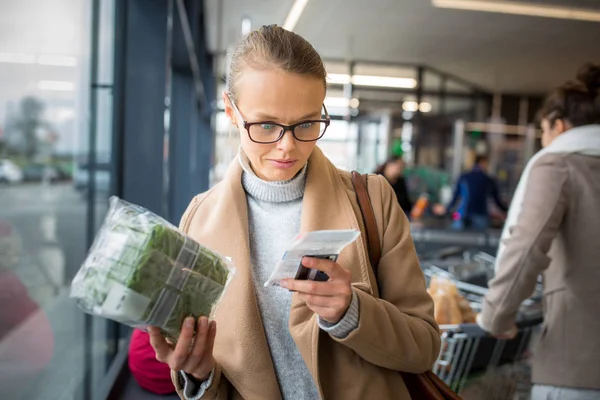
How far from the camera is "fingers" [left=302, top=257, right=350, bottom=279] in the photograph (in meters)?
0.90

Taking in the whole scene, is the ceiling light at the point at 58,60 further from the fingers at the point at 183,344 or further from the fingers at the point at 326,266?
the fingers at the point at 326,266

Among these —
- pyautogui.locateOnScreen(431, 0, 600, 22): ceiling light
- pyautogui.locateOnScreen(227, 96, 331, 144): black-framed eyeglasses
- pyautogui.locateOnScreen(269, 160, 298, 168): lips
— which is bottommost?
pyautogui.locateOnScreen(269, 160, 298, 168): lips

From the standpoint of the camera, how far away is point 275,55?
1130mm

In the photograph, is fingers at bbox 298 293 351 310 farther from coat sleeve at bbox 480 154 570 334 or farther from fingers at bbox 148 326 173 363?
coat sleeve at bbox 480 154 570 334

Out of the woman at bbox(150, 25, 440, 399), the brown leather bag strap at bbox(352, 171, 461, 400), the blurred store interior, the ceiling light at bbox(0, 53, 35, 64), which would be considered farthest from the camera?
the blurred store interior

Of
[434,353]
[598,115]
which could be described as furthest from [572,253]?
[434,353]

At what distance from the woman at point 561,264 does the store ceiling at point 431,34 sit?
14.4 feet

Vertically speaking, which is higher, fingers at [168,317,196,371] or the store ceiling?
the store ceiling

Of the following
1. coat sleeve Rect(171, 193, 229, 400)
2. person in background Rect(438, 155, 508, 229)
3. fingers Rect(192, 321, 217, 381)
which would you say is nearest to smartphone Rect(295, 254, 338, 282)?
fingers Rect(192, 321, 217, 381)

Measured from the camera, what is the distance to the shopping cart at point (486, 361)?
2.09m

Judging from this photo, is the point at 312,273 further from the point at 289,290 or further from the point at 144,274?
the point at 144,274

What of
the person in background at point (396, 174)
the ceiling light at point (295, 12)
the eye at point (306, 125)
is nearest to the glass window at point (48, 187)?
the eye at point (306, 125)

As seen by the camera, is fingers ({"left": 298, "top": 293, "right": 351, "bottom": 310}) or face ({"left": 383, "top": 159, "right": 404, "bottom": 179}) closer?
fingers ({"left": 298, "top": 293, "right": 351, "bottom": 310})

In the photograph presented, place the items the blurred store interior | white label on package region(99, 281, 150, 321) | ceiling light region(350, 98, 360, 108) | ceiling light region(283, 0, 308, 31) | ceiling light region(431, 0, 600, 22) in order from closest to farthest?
white label on package region(99, 281, 150, 321)
the blurred store interior
ceiling light region(283, 0, 308, 31)
ceiling light region(431, 0, 600, 22)
ceiling light region(350, 98, 360, 108)
